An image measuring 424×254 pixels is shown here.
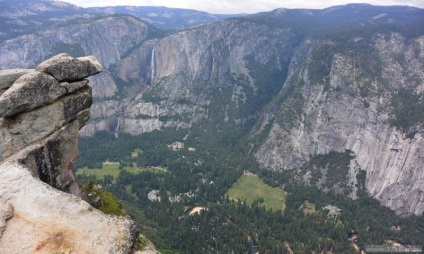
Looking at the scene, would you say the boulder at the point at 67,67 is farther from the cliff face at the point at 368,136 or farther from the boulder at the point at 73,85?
the cliff face at the point at 368,136

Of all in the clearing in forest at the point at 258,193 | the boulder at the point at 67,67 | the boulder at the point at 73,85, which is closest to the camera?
the boulder at the point at 67,67

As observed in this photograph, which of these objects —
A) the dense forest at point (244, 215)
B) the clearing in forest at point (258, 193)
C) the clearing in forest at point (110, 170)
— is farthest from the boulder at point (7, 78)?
the clearing in forest at point (110, 170)

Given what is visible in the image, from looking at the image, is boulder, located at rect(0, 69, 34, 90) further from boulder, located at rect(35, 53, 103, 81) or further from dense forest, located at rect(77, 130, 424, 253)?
dense forest, located at rect(77, 130, 424, 253)

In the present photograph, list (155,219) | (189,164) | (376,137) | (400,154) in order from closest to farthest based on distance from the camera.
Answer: (155,219) < (400,154) < (376,137) < (189,164)

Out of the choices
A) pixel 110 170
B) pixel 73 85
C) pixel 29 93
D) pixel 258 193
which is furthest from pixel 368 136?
pixel 29 93

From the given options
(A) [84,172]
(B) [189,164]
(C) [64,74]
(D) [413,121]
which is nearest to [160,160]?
(B) [189,164]

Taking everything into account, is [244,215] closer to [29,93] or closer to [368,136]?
[368,136]

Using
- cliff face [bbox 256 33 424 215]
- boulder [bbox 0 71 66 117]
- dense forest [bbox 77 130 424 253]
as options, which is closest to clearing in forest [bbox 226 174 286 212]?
dense forest [bbox 77 130 424 253]

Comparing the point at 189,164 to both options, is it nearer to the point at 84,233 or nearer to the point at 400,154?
the point at 400,154
